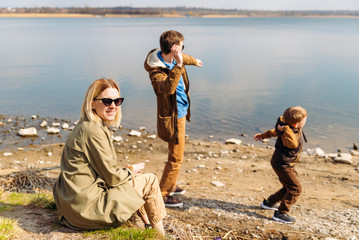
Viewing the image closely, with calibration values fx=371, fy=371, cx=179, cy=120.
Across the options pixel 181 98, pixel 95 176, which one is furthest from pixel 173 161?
pixel 95 176

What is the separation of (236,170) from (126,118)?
6078 millimetres

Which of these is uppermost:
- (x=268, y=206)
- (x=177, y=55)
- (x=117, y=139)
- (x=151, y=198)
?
(x=177, y=55)

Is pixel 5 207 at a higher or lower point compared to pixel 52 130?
higher

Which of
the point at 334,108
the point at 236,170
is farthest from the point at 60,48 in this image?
the point at 236,170

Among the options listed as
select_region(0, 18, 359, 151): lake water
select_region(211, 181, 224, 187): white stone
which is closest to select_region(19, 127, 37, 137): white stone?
select_region(0, 18, 359, 151): lake water

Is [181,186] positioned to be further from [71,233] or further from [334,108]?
[334,108]

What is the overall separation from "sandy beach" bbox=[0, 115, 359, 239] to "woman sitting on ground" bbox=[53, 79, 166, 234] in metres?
0.39

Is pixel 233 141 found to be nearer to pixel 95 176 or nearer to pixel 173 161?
pixel 173 161

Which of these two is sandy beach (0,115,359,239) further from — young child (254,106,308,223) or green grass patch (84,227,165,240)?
young child (254,106,308,223)

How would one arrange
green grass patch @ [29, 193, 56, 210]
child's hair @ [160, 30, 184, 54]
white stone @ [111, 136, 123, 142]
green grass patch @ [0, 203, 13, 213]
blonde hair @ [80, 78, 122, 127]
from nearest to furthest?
blonde hair @ [80, 78, 122, 127] < green grass patch @ [0, 203, 13, 213] < green grass patch @ [29, 193, 56, 210] < child's hair @ [160, 30, 184, 54] < white stone @ [111, 136, 123, 142]

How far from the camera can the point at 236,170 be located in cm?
827

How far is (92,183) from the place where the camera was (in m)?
3.79

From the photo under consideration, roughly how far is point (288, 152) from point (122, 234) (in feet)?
8.98

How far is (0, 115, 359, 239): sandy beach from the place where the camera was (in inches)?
192
